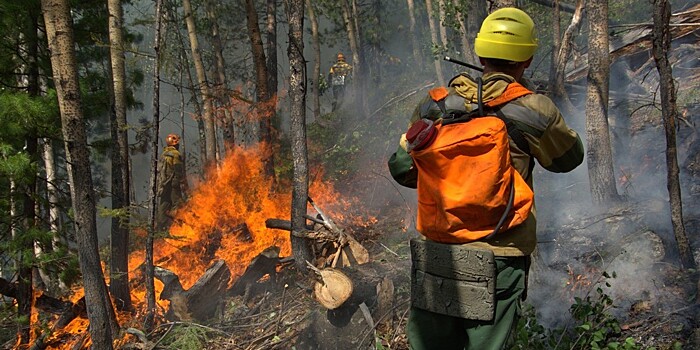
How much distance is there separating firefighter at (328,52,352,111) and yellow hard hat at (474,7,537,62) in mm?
20641

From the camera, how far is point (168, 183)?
12.3 metres

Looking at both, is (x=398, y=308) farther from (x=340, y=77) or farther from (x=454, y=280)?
(x=340, y=77)

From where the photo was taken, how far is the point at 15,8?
6.66 m

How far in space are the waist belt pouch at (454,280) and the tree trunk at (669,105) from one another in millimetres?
3372

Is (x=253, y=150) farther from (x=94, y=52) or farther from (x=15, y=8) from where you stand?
(x=15, y=8)

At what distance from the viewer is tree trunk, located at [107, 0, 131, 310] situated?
24.6 ft

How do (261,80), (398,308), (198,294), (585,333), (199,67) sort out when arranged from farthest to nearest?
(199,67) → (261,80) → (198,294) → (398,308) → (585,333)

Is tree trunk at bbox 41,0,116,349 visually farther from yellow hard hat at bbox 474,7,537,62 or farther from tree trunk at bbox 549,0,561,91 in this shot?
tree trunk at bbox 549,0,561,91

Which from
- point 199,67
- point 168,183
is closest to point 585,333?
point 168,183

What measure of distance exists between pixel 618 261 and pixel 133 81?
7721 mm

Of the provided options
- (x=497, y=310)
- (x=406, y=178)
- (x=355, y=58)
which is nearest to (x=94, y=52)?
(x=406, y=178)

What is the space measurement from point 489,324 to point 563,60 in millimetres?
7872

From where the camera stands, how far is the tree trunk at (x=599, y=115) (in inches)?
274

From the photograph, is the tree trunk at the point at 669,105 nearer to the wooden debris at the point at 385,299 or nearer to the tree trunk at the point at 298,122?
the wooden debris at the point at 385,299
